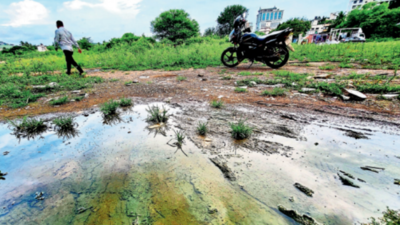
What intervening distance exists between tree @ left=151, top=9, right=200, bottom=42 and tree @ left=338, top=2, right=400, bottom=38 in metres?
27.7

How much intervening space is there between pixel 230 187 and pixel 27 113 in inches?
157

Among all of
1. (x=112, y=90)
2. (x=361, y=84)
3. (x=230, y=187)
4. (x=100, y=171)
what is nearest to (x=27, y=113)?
(x=112, y=90)

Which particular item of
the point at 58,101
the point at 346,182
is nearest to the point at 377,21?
the point at 346,182

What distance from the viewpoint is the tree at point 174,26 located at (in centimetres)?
2588

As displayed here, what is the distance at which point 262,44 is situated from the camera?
6.24m

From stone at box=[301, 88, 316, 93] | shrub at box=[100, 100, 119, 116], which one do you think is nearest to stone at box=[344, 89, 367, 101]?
stone at box=[301, 88, 316, 93]

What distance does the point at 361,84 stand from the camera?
380 cm

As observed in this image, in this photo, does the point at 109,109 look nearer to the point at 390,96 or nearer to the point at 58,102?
the point at 58,102

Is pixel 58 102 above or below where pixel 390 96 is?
below

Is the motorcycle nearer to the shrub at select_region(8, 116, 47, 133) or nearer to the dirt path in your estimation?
the dirt path

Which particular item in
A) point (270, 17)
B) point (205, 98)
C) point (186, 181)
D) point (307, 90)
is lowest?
point (186, 181)

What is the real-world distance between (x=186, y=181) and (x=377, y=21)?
40099mm

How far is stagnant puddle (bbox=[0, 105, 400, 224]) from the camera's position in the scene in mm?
1261

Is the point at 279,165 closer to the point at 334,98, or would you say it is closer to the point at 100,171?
the point at 100,171
